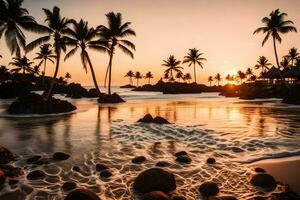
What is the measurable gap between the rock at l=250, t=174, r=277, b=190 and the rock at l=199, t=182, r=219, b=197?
3.30ft

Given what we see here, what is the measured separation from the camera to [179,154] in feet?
28.5

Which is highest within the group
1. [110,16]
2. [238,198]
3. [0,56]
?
[110,16]

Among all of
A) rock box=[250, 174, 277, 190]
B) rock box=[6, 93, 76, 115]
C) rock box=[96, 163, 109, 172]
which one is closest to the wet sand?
rock box=[250, 174, 277, 190]

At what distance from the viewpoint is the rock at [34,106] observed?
77.7ft

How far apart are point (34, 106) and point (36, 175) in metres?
18.9

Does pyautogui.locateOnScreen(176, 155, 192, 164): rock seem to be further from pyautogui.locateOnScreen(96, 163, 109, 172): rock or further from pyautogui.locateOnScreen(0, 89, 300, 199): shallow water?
pyautogui.locateOnScreen(96, 163, 109, 172): rock

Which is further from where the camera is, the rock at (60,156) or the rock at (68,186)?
the rock at (60,156)

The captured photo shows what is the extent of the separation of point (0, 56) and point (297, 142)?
3042cm

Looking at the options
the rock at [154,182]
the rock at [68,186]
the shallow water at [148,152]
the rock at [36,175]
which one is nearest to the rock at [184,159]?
the shallow water at [148,152]

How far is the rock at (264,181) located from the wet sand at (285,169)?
14.3 inches

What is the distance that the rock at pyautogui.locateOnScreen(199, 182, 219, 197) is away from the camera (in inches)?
221

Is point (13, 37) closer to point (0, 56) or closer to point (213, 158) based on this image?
point (0, 56)

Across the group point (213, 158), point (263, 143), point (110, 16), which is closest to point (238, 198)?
point (213, 158)

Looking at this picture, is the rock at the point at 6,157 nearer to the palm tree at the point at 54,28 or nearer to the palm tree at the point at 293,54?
the palm tree at the point at 54,28
